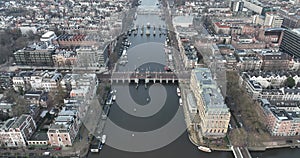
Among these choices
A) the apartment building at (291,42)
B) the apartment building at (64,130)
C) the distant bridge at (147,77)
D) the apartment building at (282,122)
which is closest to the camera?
the apartment building at (64,130)

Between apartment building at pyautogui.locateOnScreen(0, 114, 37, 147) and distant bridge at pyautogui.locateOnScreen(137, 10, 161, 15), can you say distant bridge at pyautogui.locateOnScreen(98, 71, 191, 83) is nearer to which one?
apartment building at pyautogui.locateOnScreen(0, 114, 37, 147)

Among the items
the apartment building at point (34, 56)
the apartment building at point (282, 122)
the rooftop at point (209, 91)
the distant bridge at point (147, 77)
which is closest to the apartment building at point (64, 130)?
the distant bridge at point (147, 77)

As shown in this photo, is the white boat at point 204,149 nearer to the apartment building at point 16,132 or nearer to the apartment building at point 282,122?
the apartment building at point 282,122

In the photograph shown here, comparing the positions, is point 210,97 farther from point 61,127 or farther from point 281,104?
point 61,127

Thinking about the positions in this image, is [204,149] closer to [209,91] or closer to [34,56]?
[209,91]

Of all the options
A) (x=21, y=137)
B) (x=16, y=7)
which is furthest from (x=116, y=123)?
(x=16, y=7)

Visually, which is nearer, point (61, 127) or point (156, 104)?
point (61, 127)

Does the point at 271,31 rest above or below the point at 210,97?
above
